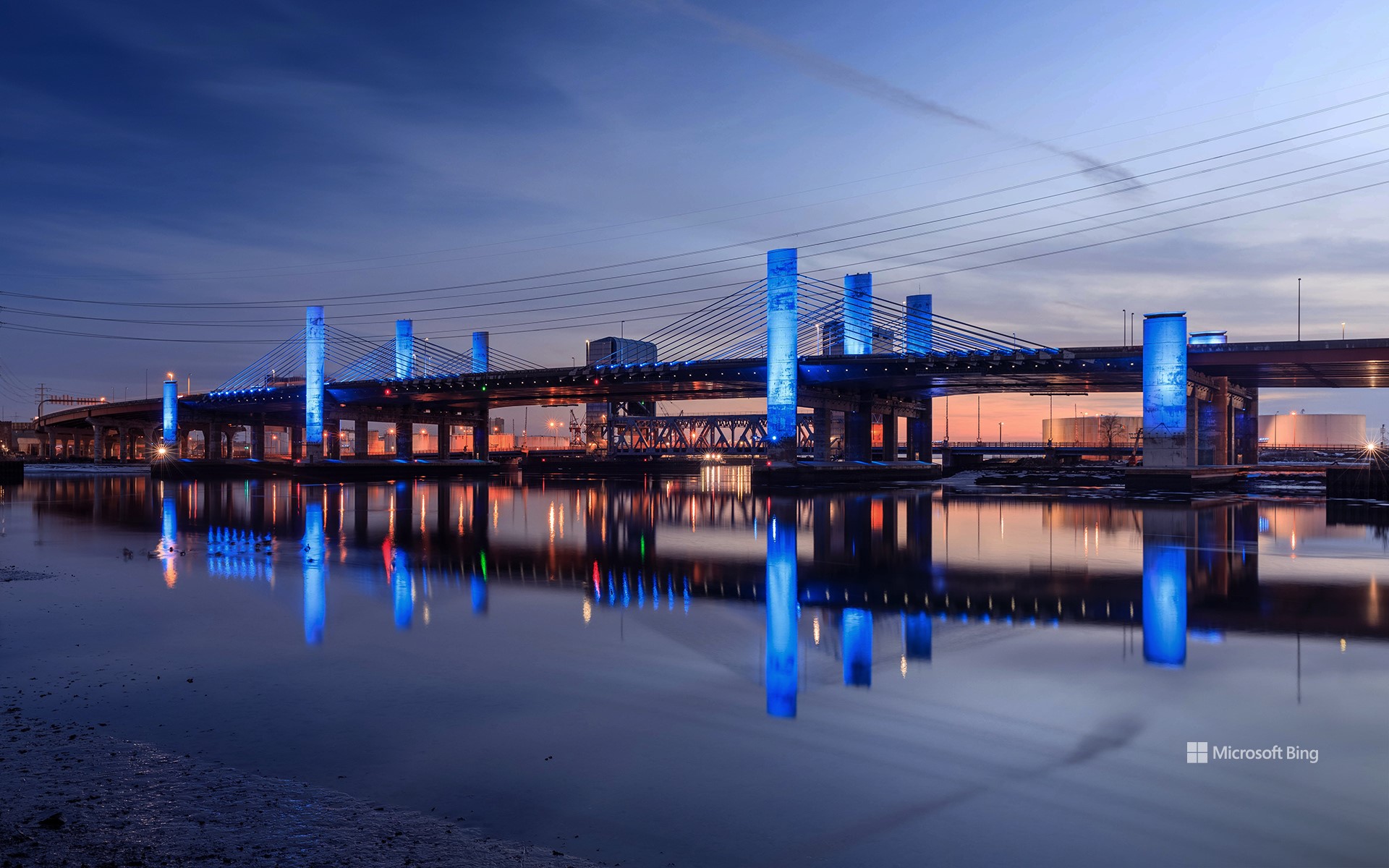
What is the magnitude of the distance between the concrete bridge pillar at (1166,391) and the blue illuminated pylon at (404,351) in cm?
7155

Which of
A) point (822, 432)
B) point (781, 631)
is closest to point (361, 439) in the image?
point (822, 432)

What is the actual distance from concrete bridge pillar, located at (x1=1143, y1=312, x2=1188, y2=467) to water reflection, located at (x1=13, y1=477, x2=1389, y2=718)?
12770 millimetres

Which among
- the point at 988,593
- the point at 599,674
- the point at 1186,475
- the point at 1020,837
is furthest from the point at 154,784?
the point at 1186,475

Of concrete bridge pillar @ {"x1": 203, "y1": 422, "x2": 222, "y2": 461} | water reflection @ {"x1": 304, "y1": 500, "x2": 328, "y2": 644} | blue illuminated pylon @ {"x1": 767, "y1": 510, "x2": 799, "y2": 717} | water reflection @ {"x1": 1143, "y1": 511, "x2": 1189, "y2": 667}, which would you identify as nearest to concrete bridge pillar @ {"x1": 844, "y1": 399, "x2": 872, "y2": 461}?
water reflection @ {"x1": 1143, "y1": 511, "x2": 1189, "y2": 667}

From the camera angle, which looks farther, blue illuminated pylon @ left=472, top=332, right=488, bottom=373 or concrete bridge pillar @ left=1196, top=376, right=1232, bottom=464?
blue illuminated pylon @ left=472, top=332, right=488, bottom=373

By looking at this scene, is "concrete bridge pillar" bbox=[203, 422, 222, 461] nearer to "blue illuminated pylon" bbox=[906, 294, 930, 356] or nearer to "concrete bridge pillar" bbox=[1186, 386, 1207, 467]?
"blue illuminated pylon" bbox=[906, 294, 930, 356]

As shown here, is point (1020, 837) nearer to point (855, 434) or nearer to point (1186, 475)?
point (1186, 475)

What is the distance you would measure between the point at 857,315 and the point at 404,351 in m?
49.7

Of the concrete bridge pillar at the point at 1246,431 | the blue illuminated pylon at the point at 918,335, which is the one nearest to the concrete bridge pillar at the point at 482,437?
the blue illuminated pylon at the point at 918,335

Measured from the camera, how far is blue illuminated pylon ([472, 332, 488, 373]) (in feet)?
321

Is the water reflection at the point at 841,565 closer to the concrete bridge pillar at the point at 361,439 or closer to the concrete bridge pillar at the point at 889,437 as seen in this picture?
the concrete bridge pillar at the point at 889,437

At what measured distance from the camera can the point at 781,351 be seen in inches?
2229

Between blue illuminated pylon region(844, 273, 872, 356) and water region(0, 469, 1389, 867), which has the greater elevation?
blue illuminated pylon region(844, 273, 872, 356)

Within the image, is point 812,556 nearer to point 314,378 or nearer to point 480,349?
point 314,378
